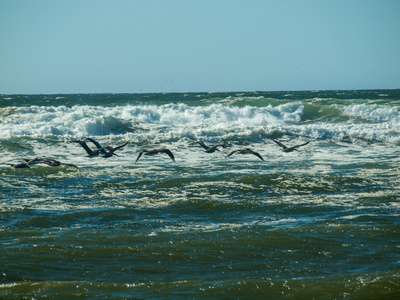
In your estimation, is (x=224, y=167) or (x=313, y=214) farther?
(x=224, y=167)

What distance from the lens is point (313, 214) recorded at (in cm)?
710

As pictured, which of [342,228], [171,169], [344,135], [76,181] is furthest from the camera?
[344,135]

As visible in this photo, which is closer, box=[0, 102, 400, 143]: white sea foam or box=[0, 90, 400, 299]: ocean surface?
box=[0, 90, 400, 299]: ocean surface

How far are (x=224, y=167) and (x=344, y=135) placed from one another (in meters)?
9.83

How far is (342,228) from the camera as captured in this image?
6156 mm

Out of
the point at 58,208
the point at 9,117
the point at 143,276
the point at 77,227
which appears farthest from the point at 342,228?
the point at 9,117

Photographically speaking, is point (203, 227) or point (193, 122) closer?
point (203, 227)

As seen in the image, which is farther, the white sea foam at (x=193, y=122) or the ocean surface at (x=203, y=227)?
the white sea foam at (x=193, y=122)

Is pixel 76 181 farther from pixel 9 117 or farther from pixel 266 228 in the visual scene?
pixel 9 117

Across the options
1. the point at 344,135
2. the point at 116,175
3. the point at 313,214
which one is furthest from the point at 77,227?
the point at 344,135

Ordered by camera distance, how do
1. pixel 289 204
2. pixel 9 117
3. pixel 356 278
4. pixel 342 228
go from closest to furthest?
pixel 356 278 → pixel 342 228 → pixel 289 204 → pixel 9 117

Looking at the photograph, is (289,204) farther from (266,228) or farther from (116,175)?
(116,175)

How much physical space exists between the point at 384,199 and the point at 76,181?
582cm

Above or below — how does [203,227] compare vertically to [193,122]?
above
